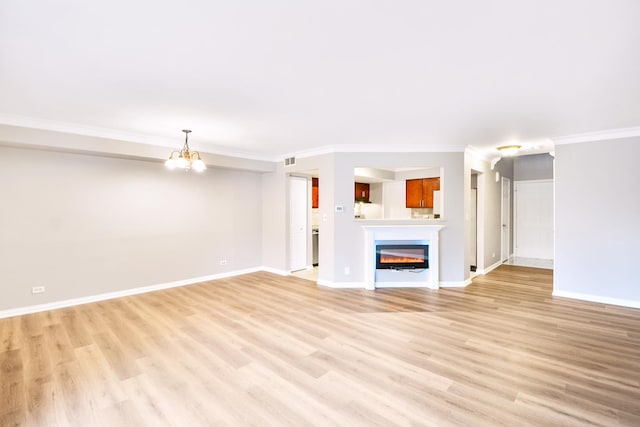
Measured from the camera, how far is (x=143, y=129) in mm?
4289

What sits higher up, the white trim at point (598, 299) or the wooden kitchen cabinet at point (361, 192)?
the wooden kitchen cabinet at point (361, 192)

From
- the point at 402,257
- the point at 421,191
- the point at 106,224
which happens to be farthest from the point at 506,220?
the point at 106,224

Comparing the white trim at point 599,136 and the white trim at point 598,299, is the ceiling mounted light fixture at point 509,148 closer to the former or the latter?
the white trim at point 599,136

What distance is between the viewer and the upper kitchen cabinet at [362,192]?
8.22 m

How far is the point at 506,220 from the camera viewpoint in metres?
7.58

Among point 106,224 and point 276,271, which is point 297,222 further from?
point 106,224

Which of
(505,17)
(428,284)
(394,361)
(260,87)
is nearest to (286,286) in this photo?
(428,284)

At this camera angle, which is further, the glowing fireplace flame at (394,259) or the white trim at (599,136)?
the glowing fireplace flame at (394,259)

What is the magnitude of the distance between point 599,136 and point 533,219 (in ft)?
11.9

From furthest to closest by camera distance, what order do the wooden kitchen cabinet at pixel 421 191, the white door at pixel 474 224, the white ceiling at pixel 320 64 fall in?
the wooden kitchen cabinet at pixel 421 191
the white door at pixel 474 224
the white ceiling at pixel 320 64

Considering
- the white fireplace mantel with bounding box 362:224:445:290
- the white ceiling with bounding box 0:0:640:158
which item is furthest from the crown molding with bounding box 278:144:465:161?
the white fireplace mantel with bounding box 362:224:445:290

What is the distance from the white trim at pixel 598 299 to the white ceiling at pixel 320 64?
2.47 m

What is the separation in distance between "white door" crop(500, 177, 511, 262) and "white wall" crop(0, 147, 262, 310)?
6141mm

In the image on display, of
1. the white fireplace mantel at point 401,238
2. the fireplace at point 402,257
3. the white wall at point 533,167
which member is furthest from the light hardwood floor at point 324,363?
the white wall at point 533,167
